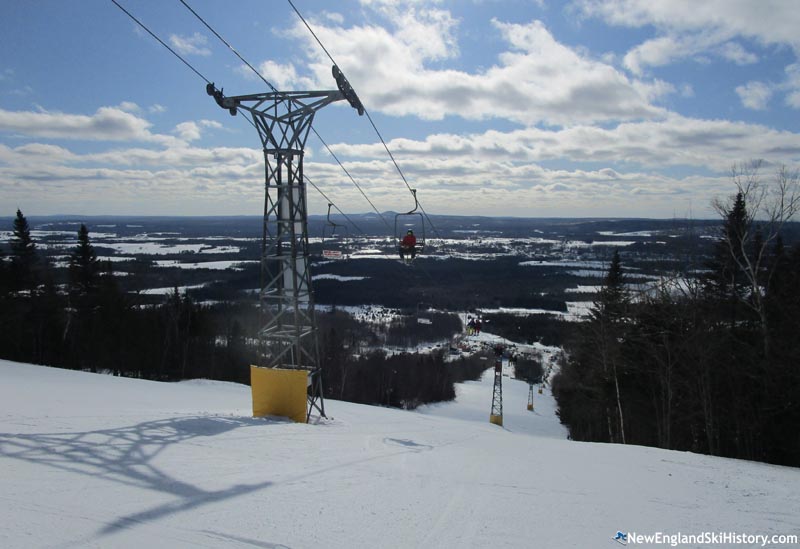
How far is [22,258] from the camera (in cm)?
3078

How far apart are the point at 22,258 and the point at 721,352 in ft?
128

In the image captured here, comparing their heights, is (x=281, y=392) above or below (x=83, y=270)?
below

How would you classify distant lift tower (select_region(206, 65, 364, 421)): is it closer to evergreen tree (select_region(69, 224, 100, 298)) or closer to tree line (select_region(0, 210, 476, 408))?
tree line (select_region(0, 210, 476, 408))

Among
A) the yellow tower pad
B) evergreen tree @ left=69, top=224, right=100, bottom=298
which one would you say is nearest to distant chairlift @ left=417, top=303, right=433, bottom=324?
evergreen tree @ left=69, top=224, right=100, bottom=298

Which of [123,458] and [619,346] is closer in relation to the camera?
[123,458]

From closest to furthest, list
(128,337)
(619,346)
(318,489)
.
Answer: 1. (318,489)
2. (619,346)
3. (128,337)

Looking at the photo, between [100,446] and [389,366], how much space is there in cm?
4779

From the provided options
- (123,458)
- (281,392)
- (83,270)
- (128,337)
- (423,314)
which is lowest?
(423,314)

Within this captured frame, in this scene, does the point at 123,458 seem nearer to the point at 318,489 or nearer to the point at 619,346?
the point at 318,489

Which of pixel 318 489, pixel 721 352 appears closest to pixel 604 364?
pixel 721 352

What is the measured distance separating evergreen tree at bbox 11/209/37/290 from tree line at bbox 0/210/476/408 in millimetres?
53

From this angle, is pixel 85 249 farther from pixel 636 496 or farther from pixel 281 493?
pixel 636 496

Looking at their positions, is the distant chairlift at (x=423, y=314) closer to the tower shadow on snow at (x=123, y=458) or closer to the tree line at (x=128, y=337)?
the tree line at (x=128, y=337)

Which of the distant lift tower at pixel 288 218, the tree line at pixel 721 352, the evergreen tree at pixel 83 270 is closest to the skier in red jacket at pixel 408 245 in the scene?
the distant lift tower at pixel 288 218
